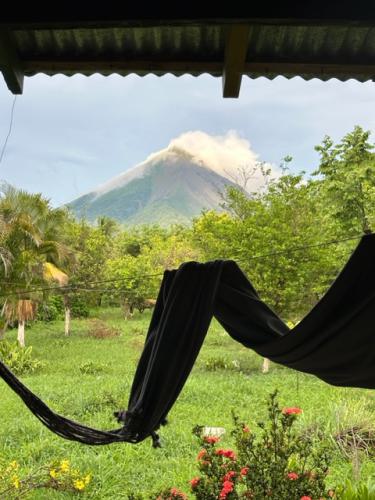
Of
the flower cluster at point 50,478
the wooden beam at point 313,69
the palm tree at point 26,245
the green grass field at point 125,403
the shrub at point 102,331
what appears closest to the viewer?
the wooden beam at point 313,69

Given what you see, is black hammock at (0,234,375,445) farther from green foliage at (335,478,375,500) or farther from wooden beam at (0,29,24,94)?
green foliage at (335,478,375,500)

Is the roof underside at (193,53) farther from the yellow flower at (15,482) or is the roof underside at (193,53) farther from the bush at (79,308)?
the bush at (79,308)

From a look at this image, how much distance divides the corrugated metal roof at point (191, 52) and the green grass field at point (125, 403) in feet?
8.87

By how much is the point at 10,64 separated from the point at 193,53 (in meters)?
0.40

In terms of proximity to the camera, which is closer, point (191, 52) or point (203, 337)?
point (191, 52)

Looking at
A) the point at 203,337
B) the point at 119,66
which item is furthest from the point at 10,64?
the point at 203,337

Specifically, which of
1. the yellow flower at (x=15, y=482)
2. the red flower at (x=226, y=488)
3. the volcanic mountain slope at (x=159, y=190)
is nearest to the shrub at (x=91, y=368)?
the yellow flower at (x=15, y=482)

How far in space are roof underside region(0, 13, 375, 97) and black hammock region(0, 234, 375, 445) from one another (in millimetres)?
486

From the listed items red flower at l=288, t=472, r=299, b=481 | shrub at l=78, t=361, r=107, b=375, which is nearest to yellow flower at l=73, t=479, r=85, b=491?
red flower at l=288, t=472, r=299, b=481

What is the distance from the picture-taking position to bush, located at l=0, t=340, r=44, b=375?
20.7 ft

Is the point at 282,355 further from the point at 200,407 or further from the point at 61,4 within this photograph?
the point at 200,407

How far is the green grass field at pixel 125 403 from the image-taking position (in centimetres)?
334

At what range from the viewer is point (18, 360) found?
21.0 feet

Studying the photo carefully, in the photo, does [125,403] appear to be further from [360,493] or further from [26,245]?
[360,493]
